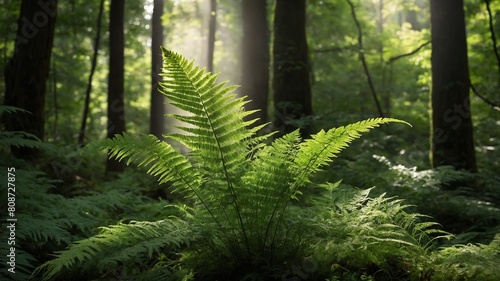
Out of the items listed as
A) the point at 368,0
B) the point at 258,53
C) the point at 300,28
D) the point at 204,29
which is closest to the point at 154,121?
the point at 258,53

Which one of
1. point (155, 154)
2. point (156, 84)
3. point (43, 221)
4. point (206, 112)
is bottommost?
point (43, 221)

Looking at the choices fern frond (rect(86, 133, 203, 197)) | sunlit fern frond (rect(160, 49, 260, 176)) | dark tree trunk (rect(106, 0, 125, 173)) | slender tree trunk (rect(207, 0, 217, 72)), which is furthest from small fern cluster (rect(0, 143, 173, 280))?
slender tree trunk (rect(207, 0, 217, 72))

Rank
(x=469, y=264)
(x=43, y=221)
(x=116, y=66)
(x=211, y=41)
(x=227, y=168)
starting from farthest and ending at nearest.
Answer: (x=211, y=41)
(x=116, y=66)
(x=43, y=221)
(x=227, y=168)
(x=469, y=264)

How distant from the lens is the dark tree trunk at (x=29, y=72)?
6.34 metres

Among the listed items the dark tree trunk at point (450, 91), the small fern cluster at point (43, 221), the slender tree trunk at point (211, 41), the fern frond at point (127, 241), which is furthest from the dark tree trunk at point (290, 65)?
the slender tree trunk at point (211, 41)

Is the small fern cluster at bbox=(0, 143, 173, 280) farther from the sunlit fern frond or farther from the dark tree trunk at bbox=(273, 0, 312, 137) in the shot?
the dark tree trunk at bbox=(273, 0, 312, 137)

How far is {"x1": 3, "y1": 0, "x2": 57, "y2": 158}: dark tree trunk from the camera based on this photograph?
20.8ft

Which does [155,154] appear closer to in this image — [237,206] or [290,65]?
[237,206]

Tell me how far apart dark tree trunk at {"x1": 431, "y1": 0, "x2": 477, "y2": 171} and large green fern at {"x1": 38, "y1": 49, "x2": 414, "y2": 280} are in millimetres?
4766

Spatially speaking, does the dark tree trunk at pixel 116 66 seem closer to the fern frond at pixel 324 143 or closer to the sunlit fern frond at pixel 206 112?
the sunlit fern frond at pixel 206 112

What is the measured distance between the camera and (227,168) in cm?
265

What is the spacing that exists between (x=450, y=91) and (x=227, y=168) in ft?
18.3

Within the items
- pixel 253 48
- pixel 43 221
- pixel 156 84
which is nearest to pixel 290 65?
pixel 253 48

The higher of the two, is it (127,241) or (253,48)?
(253,48)
